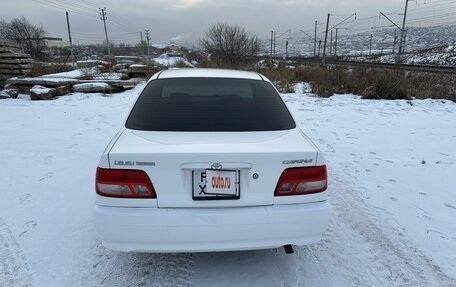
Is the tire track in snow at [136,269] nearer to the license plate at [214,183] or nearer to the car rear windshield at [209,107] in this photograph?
the license plate at [214,183]

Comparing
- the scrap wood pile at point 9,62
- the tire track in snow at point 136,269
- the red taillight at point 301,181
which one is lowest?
the tire track in snow at point 136,269

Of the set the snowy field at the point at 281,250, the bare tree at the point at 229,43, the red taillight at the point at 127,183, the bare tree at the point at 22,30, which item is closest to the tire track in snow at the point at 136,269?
the snowy field at the point at 281,250

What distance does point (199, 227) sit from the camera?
198 cm

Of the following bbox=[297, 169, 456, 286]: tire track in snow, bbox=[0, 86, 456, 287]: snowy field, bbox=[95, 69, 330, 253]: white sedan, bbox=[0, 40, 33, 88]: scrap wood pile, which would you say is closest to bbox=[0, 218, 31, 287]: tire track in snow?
bbox=[0, 86, 456, 287]: snowy field

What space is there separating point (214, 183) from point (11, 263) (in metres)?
1.93

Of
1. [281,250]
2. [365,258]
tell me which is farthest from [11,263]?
[365,258]

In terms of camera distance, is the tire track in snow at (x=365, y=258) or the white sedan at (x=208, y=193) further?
the tire track in snow at (x=365, y=258)

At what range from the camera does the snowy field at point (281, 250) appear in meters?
2.38

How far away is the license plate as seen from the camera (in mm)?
1973

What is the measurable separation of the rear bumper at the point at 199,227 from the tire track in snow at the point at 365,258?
0.60 metres

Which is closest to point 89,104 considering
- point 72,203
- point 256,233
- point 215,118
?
point 72,203

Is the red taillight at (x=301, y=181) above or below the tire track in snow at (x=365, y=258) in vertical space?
above

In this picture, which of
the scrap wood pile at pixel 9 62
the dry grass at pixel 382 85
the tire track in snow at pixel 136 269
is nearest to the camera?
the tire track in snow at pixel 136 269

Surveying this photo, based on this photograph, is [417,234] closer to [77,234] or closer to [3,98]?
[77,234]
